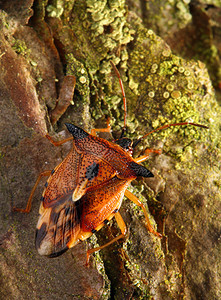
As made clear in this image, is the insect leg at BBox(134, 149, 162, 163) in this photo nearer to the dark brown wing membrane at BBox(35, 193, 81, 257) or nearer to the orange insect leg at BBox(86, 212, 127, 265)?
the orange insect leg at BBox(86, 212, 127, 265)

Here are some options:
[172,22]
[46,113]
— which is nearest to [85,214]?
[46,113]

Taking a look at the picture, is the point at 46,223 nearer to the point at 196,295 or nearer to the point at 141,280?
the point at 141,280

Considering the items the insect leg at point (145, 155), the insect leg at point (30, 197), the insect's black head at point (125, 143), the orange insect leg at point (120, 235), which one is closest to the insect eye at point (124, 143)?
the insect's black head at point (125, 143)

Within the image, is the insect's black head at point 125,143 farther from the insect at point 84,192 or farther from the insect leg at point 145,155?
the insect leg at point 145,155

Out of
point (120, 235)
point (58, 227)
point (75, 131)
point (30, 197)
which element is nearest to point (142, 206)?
point (120, 235)

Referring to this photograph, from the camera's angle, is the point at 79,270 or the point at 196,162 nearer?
the point at 79,270

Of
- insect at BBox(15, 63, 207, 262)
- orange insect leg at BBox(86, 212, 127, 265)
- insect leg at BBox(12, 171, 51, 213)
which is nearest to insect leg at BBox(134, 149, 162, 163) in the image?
insect at BBox(15, 63, 207, 262)
